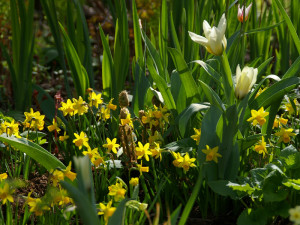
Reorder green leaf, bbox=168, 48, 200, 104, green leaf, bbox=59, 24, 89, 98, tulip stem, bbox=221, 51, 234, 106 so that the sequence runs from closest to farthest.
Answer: tulip stem, bbox=221, 51, 234, 106 < green leaf, bbox=168, 48, 200, 104 < green leaf, bbox=59, 24, 89, 98

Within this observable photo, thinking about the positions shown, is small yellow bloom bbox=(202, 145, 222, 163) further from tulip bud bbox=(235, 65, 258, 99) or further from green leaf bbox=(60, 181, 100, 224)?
green leaf bbox=(60, 181, 100, 224)

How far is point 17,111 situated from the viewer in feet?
8.86

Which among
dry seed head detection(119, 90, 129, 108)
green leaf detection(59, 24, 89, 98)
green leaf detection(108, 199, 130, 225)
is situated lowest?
green leaf detection(108, 199, 130, 225)

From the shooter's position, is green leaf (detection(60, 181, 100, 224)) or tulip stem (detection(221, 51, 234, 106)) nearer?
green leaf (detection(60, 181, 100, 224))

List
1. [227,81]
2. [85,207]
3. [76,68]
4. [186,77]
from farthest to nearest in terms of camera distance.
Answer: [76,68], [186,77], [227,81], [85,207]

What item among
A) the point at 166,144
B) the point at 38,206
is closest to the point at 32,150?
the point at 38,206

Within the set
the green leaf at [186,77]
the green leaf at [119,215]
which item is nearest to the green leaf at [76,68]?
the green leaf at [186,77]

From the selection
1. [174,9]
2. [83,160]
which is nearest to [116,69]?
[174,9]

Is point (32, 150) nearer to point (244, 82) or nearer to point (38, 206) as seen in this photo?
A: point (38, 206)

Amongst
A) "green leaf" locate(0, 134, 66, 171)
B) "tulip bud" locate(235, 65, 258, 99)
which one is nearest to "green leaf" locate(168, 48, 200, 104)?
"tulip bud" locate(235, 65, 258, 99)

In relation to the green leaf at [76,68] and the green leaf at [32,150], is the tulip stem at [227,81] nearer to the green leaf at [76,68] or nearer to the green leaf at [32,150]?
the green leaf at [32,150]

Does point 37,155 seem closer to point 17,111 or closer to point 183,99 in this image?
point 183,99

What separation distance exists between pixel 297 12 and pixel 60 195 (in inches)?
73.4

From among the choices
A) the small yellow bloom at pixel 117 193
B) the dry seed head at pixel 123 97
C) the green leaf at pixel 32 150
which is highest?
the dry seed head at pixel 123 97
